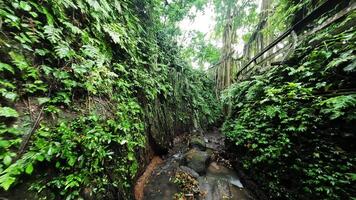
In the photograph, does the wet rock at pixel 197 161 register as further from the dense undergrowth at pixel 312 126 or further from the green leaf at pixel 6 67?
the green leaf at pixel 6 67

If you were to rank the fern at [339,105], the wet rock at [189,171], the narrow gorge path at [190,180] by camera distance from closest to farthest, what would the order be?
the fern at [339,105]
the narrow gorge path at [190,180]
the wet rock at [189,171]

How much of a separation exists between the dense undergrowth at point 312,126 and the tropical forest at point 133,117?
2 cm

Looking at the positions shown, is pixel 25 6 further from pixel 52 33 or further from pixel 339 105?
pixel 339 105

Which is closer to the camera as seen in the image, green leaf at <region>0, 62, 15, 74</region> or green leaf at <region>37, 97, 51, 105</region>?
green leaf at <region>0, 62, 15, 74</region>

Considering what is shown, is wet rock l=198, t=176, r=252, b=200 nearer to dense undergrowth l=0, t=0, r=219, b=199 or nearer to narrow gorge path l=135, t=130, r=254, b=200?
narrow gorge path l=135, t=130, r=254, b=200

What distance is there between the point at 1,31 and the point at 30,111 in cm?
85

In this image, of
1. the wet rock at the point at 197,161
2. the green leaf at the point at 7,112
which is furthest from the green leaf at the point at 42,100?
the wet rock at the point at 197,161

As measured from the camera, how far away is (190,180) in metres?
4.08

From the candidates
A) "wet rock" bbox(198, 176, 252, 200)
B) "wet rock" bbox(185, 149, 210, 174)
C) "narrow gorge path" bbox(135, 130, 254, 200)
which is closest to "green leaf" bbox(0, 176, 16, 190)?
"narrow gorge path" bbox(135, 130, 254, 200)

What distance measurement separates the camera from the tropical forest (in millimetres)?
1676

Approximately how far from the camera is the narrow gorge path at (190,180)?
12.1 ft

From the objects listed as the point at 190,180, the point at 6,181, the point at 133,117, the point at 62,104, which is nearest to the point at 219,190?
the point at 190,180

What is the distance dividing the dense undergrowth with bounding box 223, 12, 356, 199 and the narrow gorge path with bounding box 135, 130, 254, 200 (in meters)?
0.90

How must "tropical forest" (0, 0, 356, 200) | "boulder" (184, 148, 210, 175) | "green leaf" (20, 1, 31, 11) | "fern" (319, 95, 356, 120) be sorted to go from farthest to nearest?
"boulder" (184, 148, 210, 175)
"fern" (319, 95, 356, 120)
"green leaf" (20, 1, 31, 11)
"tropical forest" (0, 0, 356, 200)
